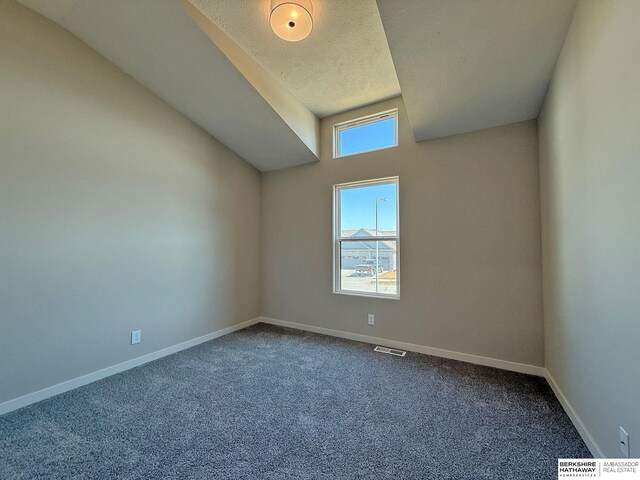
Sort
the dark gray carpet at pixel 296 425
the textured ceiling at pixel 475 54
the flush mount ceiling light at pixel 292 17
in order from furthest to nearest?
1. the flush mount ceiling light at pixel 292 17
2. the textured ceiling at pixel 475 54
3. the dark gray carpet at pixel 296 425

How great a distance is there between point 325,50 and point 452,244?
2253 mm

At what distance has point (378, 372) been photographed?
97.9 inches

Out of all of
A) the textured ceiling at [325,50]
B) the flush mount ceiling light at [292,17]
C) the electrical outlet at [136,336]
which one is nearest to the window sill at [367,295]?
the electrical outlet at [136,336]

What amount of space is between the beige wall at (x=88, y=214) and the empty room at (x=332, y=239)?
17 millimetres

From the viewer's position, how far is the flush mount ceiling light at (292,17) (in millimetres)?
1808

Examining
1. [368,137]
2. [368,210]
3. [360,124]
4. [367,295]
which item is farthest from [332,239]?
[360,124]

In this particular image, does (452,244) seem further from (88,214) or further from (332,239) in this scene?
(88,214)

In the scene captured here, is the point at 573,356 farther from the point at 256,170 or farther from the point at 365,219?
the point at 256,170

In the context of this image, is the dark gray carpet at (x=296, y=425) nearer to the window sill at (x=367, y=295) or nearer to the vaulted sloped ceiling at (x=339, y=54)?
the window sill at (x=367, y=295)

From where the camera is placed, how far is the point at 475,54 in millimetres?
1936

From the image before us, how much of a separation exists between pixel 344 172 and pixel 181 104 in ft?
6.67

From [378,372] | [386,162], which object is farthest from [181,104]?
[378,372]

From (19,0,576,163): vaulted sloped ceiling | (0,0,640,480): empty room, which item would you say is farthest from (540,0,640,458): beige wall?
(19,0,576,163): vaulted sloped ceiling

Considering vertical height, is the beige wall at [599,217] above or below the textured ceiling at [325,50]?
below
